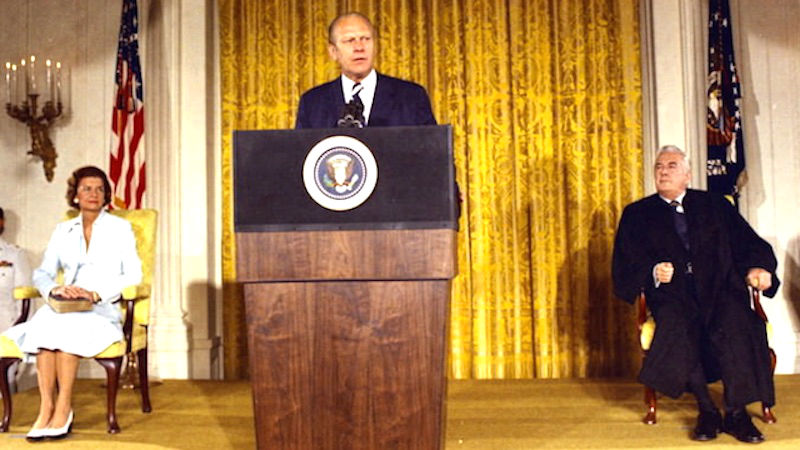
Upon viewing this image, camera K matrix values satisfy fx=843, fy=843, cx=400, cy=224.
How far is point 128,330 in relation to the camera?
14.3ft

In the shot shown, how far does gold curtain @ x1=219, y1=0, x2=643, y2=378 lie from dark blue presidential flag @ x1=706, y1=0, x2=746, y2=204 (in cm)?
50

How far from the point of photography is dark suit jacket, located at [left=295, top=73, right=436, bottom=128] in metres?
2.90

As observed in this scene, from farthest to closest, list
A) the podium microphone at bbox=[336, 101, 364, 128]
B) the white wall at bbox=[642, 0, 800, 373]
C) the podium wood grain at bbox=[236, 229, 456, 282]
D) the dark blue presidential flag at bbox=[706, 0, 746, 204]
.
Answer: the white wall at bbox=[642, 0, 800, 373] < the dark blue presidential flag at bbox=[706, 0, 746, 204] < the podium microphone at bbox=[336, 101, 364, 128] < the podium wood grain at bbox=[236, 229, 456, 282]

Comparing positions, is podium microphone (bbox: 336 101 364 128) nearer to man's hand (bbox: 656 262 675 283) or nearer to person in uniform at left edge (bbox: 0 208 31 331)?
man's hand (bbox: 656 262 675 283)

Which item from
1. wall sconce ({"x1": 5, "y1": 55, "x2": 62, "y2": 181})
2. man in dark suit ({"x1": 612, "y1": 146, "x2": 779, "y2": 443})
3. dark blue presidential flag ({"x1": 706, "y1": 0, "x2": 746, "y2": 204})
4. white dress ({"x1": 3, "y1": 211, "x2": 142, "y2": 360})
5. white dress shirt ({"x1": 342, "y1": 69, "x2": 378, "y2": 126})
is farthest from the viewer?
wall sconce ({"x1": 5, "y1": 55, "x2": 62, "y2": 181})

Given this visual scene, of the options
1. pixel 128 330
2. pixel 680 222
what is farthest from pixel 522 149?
pixel 128 330

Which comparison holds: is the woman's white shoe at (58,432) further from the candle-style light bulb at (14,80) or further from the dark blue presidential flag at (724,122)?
the dark blue presidential flag at (724,122)

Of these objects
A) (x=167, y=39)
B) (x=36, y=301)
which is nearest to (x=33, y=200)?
(x=36, y=301)

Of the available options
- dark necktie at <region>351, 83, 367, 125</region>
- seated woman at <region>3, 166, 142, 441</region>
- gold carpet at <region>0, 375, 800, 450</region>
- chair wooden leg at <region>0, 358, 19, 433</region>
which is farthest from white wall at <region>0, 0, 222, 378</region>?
dark necktie at <region>351, 83, 367, 125</region>

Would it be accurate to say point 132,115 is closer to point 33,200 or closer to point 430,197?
point 33,200

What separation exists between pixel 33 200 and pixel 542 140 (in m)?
3.86

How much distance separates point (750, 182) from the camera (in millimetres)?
5992

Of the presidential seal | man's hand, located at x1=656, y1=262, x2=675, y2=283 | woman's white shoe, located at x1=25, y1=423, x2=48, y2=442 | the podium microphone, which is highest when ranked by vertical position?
the podium microphone

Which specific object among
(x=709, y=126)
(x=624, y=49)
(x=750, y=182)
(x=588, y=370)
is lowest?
(x=588, y=370)
